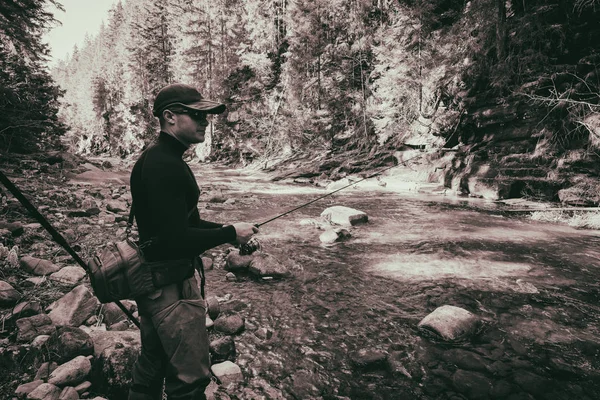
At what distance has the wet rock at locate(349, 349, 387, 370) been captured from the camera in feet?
11.7

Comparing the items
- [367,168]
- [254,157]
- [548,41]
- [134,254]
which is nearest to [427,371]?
[134,254]

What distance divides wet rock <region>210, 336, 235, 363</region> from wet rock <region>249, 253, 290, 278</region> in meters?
2.29

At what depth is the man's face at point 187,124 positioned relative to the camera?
2139mm

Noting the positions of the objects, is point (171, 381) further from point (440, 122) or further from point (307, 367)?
point (440, 122)

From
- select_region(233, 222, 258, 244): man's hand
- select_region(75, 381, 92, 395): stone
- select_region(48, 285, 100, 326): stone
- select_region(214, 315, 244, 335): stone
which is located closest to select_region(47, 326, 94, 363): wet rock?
select_region(75, 381, 92, 395): stone

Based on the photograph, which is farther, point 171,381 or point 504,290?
point 504,290

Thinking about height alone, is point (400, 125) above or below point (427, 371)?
above

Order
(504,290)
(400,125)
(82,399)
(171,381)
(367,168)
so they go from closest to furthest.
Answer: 1. (171,381)
2. (82,399)
3. (504,290)
4. (367,168)
5. (400,125)

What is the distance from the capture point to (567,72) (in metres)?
12.0

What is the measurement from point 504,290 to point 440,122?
56.1 ft

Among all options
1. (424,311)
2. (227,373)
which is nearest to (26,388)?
(227,373)

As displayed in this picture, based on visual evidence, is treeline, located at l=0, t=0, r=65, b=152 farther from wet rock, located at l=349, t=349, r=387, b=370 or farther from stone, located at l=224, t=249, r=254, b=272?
wet rock, located at l=349, t=349, r=387, b=370

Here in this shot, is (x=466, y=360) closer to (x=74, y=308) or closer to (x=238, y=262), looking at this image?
(x=238, y=262)

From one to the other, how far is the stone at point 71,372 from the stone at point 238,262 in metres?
3.30
